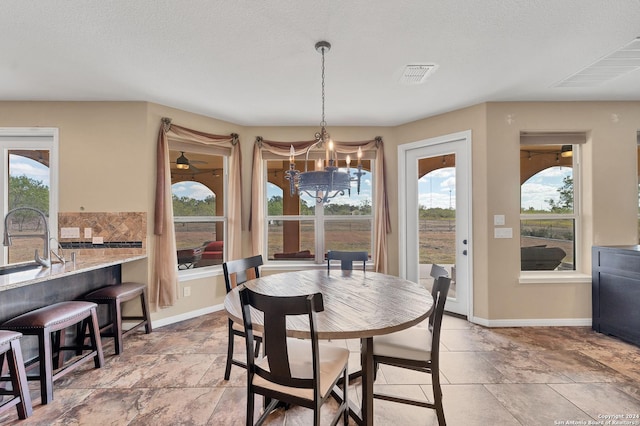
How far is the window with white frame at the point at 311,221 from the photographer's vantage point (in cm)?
439

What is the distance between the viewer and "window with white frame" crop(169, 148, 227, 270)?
3838 millimetres

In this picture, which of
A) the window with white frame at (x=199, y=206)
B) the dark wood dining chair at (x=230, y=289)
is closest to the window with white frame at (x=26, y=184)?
the window with white frame at (x=199, y=206)

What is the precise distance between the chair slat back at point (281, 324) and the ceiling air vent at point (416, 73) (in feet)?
7.18

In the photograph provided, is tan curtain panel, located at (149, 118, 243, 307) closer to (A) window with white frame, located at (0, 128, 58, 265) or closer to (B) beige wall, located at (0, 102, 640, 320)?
(B) beige wall, located at (0, 102, 640, 320)

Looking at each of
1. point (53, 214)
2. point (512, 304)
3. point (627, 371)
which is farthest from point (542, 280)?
point (53, 214)

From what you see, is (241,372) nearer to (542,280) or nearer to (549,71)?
(542,280)

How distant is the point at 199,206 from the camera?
13.1 ft

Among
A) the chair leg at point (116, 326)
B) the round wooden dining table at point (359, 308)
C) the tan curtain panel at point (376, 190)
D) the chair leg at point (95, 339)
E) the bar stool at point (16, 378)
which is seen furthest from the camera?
the tan curtain panel at point (376, 190)

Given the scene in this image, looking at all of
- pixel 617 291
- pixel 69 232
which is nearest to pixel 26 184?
pixel 69 232

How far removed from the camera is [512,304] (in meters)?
3.39

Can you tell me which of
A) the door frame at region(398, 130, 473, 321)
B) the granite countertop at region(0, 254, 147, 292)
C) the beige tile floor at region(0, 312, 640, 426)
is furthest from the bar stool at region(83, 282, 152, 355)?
the door frame at region(398, 130, 473, 321)

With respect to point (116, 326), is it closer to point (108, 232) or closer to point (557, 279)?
point (108, 232)

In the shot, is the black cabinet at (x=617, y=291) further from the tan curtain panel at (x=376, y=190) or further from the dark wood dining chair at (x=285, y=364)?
the dark wood dining chair at (x=285, y=364)

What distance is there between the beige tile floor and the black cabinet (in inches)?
6.3
